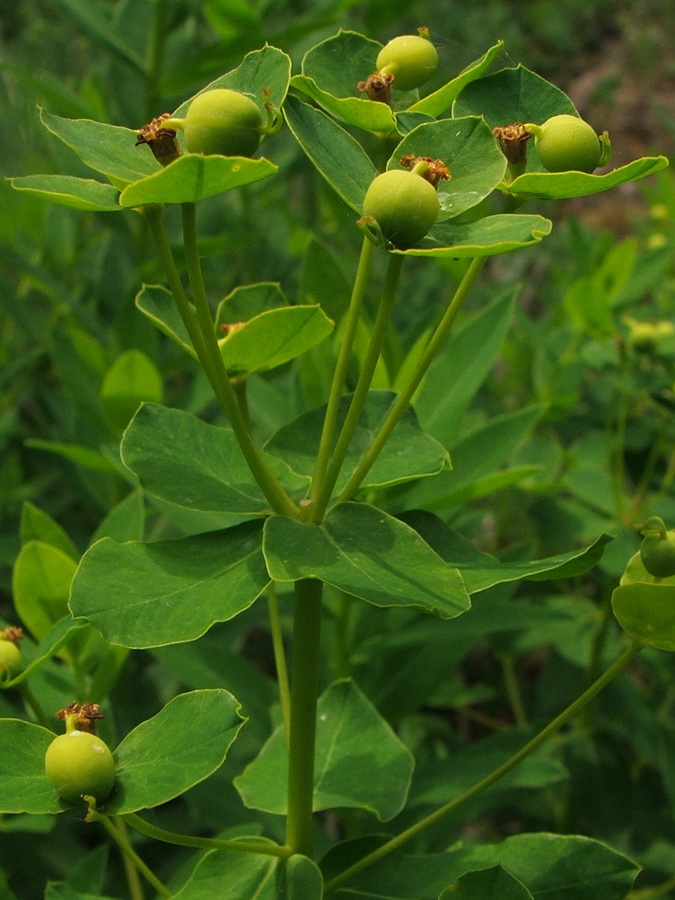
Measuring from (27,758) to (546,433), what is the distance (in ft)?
5.09

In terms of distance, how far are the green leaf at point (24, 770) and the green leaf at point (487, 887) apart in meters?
0.36

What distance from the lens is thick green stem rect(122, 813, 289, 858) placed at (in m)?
0.81

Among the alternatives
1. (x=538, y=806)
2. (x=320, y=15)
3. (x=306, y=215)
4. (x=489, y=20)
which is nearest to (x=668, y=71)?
(x=489, y=20)

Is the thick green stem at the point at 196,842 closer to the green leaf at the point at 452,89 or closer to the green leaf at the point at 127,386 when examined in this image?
the green leaf at the point at 452,89

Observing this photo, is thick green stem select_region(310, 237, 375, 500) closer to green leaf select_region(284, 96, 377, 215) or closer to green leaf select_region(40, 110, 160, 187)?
green leaf select_region(284, 96, 377, 215)

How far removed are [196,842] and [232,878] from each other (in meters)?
0.13

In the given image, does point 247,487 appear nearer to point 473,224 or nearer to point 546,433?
point 473,224

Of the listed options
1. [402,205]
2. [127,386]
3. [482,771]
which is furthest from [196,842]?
[127,386]

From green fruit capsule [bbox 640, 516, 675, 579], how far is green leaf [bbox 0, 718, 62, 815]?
0.51 meters

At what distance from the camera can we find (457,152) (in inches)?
32.5

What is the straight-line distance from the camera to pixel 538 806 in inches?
78.6

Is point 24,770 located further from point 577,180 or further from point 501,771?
point 577,180

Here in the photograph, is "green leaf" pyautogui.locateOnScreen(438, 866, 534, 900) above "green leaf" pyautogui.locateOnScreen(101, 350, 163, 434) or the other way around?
the other way around

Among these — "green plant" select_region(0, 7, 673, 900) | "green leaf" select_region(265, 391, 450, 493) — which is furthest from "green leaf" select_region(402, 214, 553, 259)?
"green leaf" select_region(265, 391, 450, 493)
